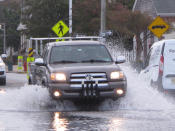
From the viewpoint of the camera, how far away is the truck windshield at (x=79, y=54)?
45.8 feet

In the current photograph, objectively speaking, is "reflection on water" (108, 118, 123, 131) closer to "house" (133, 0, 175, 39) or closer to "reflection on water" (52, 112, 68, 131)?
"reflection on water" (52, 112, 68, 131)

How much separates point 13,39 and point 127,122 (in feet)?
274

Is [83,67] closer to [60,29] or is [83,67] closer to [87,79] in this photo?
[87,79]

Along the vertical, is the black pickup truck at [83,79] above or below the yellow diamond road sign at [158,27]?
below

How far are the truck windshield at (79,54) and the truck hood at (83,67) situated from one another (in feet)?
1.49

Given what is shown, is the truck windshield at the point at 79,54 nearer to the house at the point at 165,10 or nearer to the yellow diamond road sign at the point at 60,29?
the yellow diamond road sign at the point at 60,29

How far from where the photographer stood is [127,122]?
10.7 metres

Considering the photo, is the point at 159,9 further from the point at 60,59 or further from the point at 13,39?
the point at 13,39

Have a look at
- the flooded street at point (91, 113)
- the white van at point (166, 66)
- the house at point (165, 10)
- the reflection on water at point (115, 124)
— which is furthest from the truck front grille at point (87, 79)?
the house at point (165, 10)

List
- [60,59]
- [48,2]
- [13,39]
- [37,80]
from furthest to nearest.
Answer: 1. [13,39]
2. [48,2]
3. [37,80]
4. [60,59]

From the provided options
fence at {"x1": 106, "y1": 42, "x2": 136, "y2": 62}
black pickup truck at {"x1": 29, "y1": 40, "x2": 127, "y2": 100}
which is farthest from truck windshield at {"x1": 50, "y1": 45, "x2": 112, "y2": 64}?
fence at {"x1": 106, "y1": 42, "x2": 136, "y2": 62}

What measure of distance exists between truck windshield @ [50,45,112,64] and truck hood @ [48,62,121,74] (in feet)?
1.49

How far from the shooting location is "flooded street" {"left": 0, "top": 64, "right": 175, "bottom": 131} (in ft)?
33.6

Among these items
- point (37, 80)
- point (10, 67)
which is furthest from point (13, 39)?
point (37, 80)
